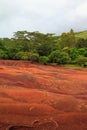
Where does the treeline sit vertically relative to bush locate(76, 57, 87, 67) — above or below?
above

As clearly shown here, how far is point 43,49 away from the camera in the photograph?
61.5 metres

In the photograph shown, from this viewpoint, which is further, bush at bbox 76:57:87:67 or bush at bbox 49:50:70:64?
bush at bbox 49:50:70:64

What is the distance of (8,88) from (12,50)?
109 ft

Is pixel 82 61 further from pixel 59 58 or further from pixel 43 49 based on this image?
pixel 43 49

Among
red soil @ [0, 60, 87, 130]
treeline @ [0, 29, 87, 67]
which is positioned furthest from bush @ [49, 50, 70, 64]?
red soil @ [0, 60, 87, 130]

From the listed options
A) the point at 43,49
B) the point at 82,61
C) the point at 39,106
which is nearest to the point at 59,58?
the point at 82,61

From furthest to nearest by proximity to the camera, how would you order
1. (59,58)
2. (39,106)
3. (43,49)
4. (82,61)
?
(43,49), (82,61), (59,58), (39,106)

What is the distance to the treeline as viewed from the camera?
177ft

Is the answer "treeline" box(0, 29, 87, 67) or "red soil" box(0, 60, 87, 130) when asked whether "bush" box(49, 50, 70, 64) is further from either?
"red soil" box(0, 60, 87, 130)

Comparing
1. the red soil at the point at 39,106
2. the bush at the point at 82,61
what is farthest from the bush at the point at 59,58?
the red soil at the point at 39,106

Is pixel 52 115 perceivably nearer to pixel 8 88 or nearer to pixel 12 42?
pixel 8 88

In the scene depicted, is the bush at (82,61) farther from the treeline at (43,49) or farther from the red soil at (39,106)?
the red soil at (39,106)

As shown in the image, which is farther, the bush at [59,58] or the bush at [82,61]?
the bush at [59,58]

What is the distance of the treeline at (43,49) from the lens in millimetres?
53888
